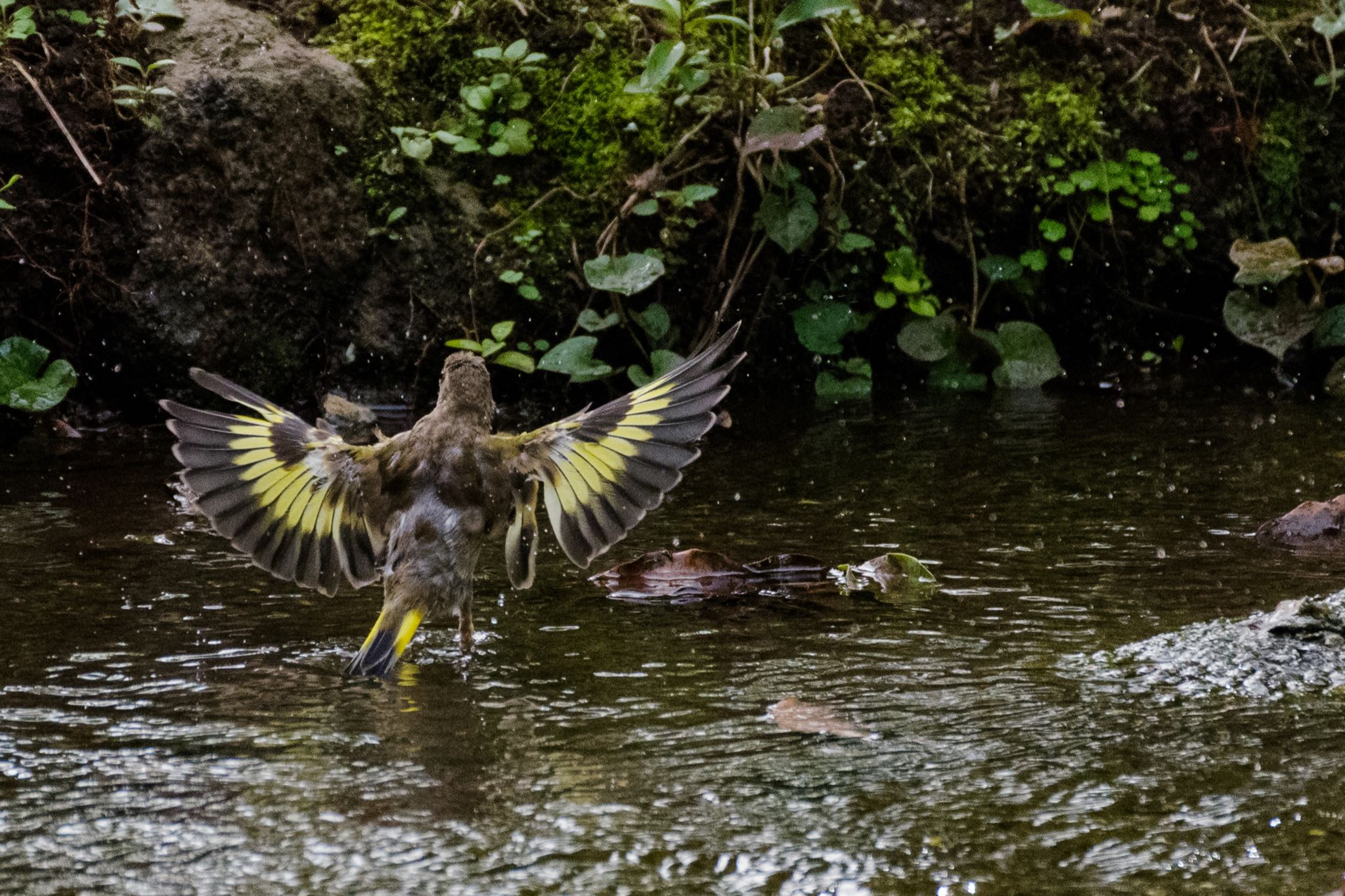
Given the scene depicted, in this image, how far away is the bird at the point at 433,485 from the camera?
394 centimetres

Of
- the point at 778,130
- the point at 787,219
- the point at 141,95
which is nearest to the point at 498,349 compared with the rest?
the point at 787,219

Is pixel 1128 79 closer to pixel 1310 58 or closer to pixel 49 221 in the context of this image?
pixel 1310 58

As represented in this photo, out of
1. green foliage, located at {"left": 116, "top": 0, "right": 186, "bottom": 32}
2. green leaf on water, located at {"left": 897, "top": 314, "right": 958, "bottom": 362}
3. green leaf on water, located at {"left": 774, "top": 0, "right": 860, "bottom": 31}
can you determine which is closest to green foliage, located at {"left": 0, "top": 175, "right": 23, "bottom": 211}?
green foliage, located at {"left": 116, "top": 0, "right": 186, "bottom": 32}

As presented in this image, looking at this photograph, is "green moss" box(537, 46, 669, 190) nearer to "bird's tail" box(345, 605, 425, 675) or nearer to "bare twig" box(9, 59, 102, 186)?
"bare twig" box(9, 59, 102, 186)

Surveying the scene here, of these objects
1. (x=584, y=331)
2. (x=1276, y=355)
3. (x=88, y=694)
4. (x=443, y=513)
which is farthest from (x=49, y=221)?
(x=1276, y=355)

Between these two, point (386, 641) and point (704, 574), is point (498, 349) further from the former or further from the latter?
point (386, 641)

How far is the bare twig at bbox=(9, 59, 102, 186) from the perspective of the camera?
21.8 feet

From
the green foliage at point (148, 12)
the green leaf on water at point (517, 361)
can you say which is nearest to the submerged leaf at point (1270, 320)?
the green leaf on water at point (517, 361)

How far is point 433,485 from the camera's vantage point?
164 inches

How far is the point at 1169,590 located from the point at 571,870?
228 cm

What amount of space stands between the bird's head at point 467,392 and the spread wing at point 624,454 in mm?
291

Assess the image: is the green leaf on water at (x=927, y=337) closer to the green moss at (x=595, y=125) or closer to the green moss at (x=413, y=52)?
the green moss at (x=595, y=125)

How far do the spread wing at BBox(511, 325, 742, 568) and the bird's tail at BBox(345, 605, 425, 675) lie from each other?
47 centimetres

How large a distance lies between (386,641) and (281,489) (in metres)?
0.64
